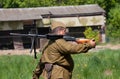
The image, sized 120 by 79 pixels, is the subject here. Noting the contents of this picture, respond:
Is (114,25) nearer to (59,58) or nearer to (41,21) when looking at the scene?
(41,21)

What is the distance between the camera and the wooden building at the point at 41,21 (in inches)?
1169

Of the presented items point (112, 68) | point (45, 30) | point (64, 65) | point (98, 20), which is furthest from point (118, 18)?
point (64, 65)

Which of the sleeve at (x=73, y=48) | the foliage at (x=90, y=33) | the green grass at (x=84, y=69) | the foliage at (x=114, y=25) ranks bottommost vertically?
the foliage at (x=114, y=25)

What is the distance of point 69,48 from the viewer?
16.6 ft

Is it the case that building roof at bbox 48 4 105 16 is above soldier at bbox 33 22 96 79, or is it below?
below

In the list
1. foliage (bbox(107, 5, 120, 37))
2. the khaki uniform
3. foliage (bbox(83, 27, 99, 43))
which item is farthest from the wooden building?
the khaki uniform

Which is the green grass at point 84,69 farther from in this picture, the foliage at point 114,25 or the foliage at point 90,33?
the foliage at point 114,25

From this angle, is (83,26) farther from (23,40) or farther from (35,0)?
(35,0)

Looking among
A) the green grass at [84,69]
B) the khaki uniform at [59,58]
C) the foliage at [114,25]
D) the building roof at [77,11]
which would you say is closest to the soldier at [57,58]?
the khaki uniform at [59,58]

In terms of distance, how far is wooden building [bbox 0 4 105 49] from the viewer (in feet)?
97.4

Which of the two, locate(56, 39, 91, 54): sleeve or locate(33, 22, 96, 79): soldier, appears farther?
locate(33, 22, 96, 79): soldier

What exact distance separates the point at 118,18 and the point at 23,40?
1022 cm

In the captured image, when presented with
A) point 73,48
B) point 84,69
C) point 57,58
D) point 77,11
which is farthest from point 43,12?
point 73,48

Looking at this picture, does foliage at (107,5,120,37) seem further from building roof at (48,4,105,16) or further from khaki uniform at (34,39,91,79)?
khaki uniform at (34,39,91,79)
